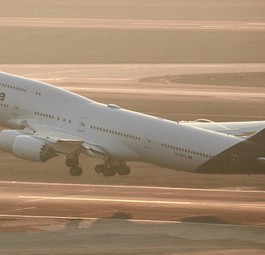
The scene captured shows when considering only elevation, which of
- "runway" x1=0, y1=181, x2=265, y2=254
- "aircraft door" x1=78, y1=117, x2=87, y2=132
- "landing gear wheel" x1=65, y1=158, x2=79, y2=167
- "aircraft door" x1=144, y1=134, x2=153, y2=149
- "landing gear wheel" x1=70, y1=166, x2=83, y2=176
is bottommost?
"runway" x1=0, y1=181, x2=265, y2=254

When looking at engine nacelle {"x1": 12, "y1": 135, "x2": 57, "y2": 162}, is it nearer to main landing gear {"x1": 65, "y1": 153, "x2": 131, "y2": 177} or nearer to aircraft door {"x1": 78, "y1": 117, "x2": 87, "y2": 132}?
aircraft door {"x1": 78, "y1": 117, "x2": 87, "y2": 132}

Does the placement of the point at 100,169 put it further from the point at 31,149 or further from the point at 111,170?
the point at 31,149

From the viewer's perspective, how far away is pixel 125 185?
11244 centimetres

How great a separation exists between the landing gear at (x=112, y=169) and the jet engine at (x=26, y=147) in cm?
545

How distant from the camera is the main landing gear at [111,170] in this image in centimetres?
11275

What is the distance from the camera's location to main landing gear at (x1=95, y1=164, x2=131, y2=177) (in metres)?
113

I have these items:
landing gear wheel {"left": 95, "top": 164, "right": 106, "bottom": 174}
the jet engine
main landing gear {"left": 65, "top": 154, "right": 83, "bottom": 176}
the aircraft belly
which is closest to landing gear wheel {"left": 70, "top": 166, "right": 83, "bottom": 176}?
main landing gear {"left": 65, "top": 154, "right": 83, "bottom": 176}

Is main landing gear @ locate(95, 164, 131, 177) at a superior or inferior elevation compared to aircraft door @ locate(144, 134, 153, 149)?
inferior

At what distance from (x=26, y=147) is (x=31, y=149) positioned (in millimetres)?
461

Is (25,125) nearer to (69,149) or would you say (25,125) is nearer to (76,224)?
(69,149)

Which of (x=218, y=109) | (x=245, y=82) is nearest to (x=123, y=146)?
(x=218, y=109)

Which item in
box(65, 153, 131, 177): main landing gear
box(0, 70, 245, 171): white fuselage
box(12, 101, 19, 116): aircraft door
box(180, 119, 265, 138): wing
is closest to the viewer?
box(0, 70, 245, 171): white fuselage

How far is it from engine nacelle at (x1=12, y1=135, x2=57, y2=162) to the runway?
110 inches

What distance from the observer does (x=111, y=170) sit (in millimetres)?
112938
